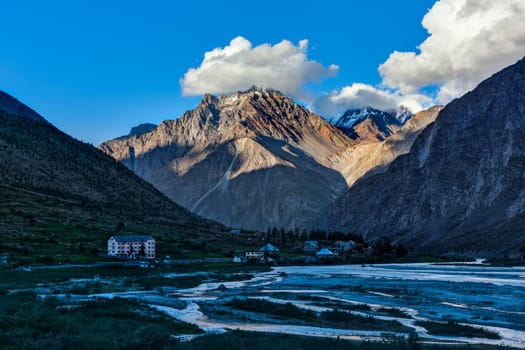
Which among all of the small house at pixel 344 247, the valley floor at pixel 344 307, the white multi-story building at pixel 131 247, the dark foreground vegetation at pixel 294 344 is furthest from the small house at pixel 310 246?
the dark foreground vegetation at pixel 294 344

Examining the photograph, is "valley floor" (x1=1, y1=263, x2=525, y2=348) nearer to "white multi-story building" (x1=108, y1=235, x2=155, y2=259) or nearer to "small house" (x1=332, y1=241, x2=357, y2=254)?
"white multi-story building" (x1=108, y1=235, x2=155, y2=259)

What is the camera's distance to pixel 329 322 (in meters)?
42.2

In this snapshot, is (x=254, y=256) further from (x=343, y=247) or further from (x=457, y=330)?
(x=457, y=330)

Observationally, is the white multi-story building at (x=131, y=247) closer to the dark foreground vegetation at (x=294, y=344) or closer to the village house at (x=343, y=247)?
the village house at (x=343, y=247)

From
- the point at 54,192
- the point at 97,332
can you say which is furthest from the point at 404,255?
the point at 97,332

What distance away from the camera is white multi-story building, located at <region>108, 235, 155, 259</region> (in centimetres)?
12488

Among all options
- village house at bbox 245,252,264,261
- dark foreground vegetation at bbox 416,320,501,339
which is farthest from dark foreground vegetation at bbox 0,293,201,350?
village house at bbox 245,252,264,261

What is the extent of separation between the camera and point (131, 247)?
417ft

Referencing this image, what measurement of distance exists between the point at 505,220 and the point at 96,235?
428 ft

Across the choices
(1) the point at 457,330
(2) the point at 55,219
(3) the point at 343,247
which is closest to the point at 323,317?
(1) the point at 457,330

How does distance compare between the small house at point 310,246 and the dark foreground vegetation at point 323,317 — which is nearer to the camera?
the dark foreground vegetation at point 323,317

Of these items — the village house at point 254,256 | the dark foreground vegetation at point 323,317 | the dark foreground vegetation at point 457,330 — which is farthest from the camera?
the village house at point 254,256

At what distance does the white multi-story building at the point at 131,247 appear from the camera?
410 feet

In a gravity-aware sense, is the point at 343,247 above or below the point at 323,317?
above
